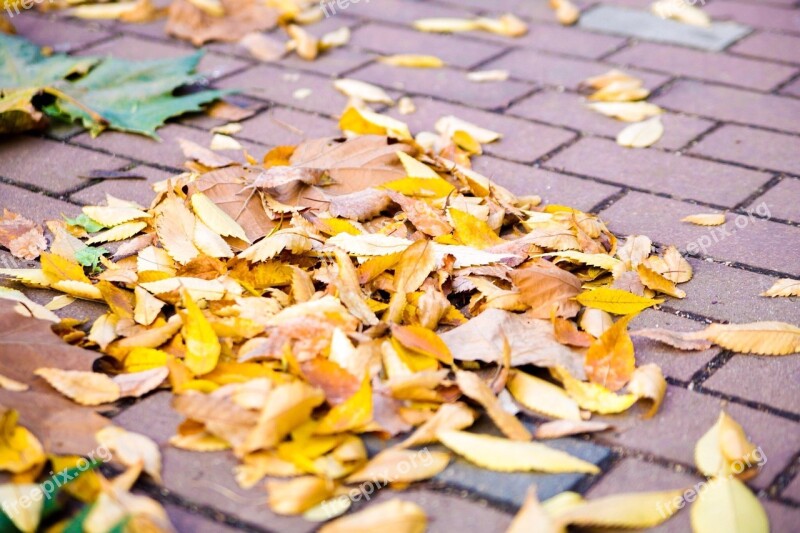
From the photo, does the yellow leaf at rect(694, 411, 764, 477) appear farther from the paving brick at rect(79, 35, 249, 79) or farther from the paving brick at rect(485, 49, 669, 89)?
the paving brick at rect(79, 35, 249, 79)

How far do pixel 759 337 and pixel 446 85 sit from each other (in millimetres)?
1524

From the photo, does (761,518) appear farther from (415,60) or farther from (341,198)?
(415,60)

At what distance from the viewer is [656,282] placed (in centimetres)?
203

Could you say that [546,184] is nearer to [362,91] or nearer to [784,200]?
[784,200]

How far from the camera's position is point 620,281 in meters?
2.01

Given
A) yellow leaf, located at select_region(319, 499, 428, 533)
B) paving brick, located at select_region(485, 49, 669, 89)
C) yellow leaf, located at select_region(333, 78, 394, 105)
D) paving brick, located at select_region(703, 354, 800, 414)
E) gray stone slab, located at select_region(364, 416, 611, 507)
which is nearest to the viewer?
yellow leaf, located at select_region(319, 499, 428, 533)

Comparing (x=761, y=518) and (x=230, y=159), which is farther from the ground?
(x=230, y=159)

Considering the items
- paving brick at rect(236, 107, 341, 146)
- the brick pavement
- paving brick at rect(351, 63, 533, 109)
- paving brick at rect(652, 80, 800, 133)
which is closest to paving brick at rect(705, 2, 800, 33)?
the brick pavement

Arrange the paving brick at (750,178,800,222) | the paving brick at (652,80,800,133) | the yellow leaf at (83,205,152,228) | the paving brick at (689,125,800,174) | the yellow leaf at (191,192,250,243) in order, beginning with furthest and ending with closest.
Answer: the paving brick at (652,80,800,133) → the paving brick at (689,125,800,174) → the paving brick at (750,178,800,222) → the yellow leaf at (83,205,152,228) → the yellow leaf at (191,192,250,243)

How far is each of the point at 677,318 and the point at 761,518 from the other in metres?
0.59

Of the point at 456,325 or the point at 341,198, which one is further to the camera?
the point at 341,198

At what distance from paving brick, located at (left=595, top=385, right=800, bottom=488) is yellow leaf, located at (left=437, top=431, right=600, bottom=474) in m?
0.10

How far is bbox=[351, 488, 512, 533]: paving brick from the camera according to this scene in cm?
143

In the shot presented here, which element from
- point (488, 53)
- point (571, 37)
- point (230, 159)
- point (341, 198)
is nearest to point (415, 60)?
point (488, 53)
